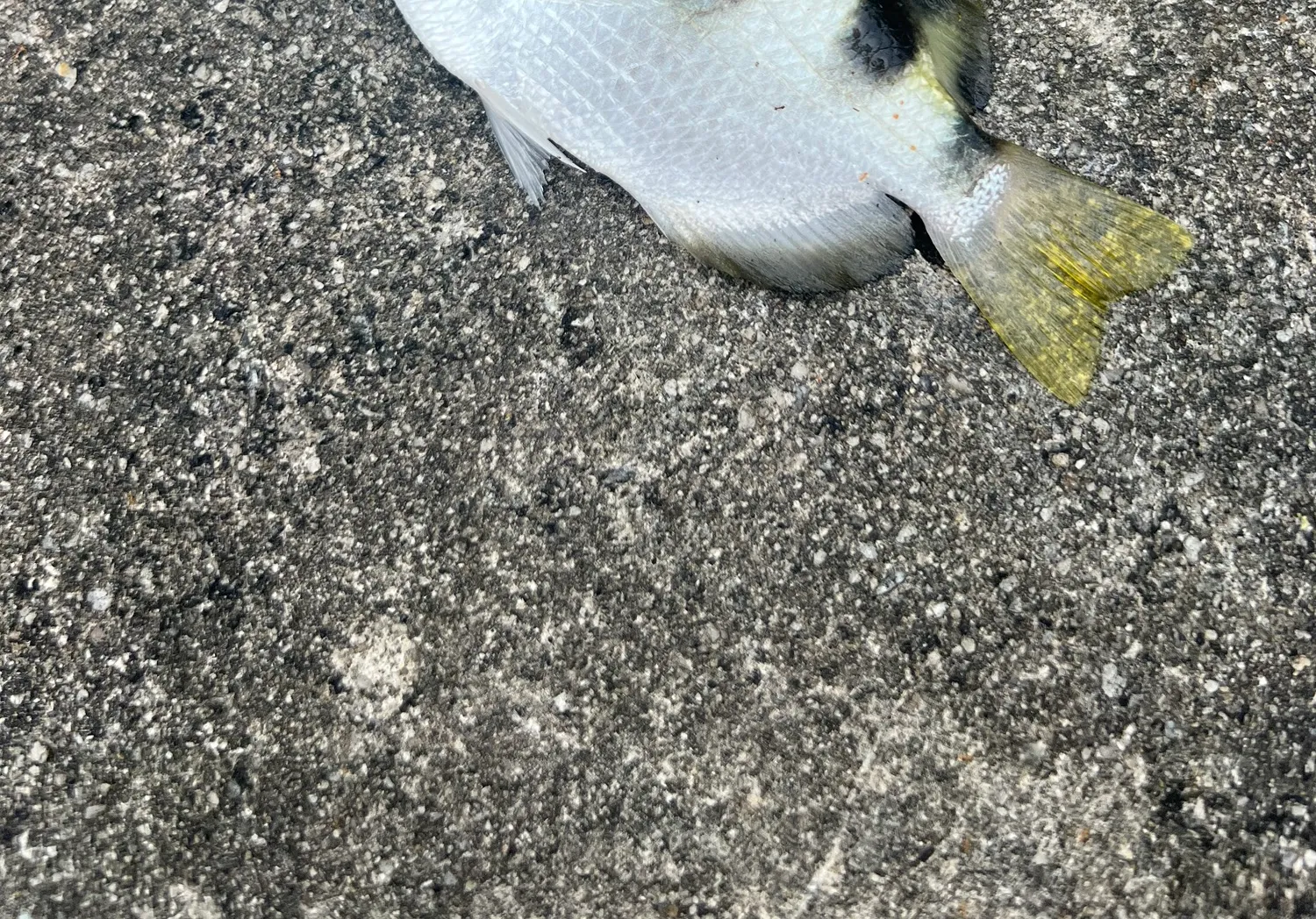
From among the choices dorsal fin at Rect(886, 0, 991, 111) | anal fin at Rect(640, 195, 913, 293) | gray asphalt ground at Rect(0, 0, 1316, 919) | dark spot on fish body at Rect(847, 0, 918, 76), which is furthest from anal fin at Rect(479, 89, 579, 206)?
dorsal fin at Rect(886, 0, 991, 111)

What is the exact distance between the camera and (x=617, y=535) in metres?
1.48

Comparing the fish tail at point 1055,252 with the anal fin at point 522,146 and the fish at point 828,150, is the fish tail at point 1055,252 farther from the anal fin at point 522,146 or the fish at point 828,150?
the anal fin at point 522,146

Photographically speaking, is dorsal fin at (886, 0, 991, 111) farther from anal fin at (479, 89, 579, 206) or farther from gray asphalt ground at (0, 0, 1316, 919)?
anal fin at (479, 89, 579, 206)

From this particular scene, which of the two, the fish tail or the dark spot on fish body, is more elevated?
the dark spot on fish body

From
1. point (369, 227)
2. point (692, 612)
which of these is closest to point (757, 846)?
point (692, 612)

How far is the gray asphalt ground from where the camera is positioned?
1.38 m

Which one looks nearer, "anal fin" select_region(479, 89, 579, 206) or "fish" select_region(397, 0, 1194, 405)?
"fish" select_region(397, 0, 1194, 405)

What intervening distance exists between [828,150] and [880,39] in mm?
186

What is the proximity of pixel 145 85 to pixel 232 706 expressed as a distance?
1.21m

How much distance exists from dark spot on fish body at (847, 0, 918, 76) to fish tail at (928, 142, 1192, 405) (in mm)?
233

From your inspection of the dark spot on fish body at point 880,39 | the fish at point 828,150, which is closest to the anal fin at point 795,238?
the fish at point 828,150

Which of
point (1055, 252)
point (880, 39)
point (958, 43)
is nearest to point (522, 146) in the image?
point (880, 39)

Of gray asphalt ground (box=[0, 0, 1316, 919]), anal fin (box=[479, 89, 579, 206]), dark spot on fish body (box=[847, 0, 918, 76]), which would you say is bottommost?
gray asphalt ground (box=[0, 0, 1316, 919])

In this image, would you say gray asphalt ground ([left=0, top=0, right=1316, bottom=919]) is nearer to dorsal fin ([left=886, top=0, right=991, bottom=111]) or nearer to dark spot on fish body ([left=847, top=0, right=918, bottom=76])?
dorsal fin ([left=886, top=0, right=991, bottom=111])
